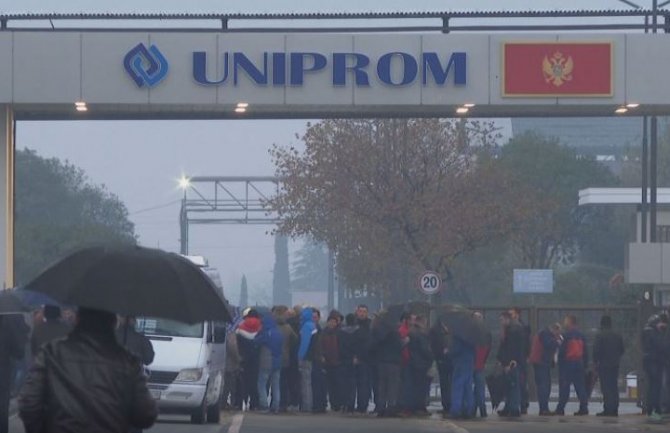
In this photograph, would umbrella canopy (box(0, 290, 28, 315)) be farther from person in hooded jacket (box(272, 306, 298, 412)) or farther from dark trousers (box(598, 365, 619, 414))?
dark trousers (box(598, 365, 619, 414))

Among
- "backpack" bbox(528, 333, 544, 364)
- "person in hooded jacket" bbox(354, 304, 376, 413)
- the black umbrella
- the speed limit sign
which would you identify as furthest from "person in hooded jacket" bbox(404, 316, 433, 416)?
the black umbrella

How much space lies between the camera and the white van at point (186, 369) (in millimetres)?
21266

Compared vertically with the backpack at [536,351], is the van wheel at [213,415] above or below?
below

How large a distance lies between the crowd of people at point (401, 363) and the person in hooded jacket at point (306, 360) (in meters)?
0.02

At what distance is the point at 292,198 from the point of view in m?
53.7

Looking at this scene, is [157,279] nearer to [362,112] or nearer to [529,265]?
[362,112]

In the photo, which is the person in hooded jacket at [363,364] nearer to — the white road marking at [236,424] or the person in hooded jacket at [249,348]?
the person in hooded jacket at [249,348]

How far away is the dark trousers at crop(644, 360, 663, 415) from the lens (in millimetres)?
25827

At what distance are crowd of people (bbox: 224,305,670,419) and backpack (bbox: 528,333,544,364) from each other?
2 centimetres

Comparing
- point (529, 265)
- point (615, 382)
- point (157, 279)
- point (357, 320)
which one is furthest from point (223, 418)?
point (529, 265)

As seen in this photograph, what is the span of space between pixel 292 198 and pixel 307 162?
1.40 meters

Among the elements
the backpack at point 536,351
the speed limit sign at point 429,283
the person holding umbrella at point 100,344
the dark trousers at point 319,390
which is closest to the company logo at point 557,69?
the backpack at point 536,351

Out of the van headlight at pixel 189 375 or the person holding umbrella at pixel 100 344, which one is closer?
the person holding umbrella at pixel 100 344

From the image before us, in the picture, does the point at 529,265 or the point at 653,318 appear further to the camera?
the point at 529,265
